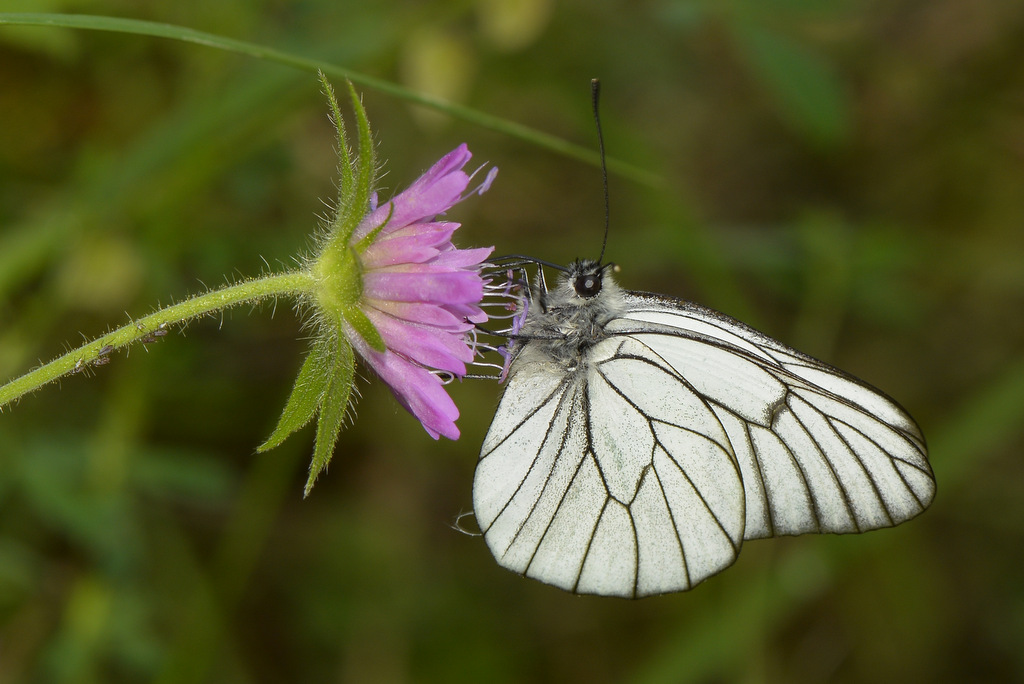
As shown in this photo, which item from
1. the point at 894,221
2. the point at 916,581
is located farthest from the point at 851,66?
the point at 916,581

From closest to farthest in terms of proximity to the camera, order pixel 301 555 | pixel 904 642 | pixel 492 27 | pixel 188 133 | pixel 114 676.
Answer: pixel 188 133 < pixel 114 676 < pixel 492 27 < pixel 301 555 < pixel 904 642

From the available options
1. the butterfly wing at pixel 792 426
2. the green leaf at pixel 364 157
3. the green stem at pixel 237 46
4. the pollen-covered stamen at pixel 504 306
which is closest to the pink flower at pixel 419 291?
the green leaf at pixel 364 157

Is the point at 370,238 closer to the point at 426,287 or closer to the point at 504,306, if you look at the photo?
the point at 426,287

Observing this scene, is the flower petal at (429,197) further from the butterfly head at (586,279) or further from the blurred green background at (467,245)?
the blurred green background at (467,245)

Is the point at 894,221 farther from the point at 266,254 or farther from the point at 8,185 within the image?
the point at 8,185

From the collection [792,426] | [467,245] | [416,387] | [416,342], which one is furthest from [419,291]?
[467,245]

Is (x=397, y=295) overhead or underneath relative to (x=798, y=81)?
underneath

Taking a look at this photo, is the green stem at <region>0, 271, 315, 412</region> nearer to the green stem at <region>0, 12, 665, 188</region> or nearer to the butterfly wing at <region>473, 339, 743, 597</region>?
the green stem at <region>0, 12, 665, 188</region>
